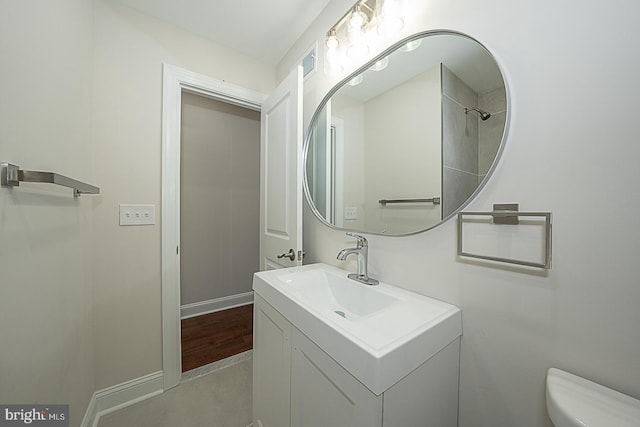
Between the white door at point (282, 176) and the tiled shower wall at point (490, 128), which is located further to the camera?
the white door at point (282, 176)

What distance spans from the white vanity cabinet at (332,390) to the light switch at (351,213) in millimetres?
598

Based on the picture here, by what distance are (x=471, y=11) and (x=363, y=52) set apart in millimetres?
474

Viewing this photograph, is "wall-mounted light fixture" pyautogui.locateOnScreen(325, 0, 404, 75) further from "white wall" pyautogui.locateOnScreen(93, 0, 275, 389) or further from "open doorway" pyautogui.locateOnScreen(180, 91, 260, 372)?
"open doorway" pyautogui.locateOnScreen(180, 91, 260, 372)

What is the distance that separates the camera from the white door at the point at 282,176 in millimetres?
1287

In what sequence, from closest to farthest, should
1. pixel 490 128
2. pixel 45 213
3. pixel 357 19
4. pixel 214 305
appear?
pixel 490 128
pixel 45 213
pixel 357 19
pixel 214 305

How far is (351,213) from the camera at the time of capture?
1.18 m

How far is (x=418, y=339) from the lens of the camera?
1.84ft

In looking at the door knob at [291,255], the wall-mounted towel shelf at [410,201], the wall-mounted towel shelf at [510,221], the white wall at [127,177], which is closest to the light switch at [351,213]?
the wall-mounted towel shelf at [410,201]

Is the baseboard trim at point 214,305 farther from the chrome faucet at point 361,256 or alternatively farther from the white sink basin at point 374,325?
the chrome faucet at point 361,256

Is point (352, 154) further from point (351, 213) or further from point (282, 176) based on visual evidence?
point (282, 176)

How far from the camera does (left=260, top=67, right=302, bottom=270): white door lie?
1287mm

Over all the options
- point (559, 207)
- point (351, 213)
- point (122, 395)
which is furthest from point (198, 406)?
point (559, 207)

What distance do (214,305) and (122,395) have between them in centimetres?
118

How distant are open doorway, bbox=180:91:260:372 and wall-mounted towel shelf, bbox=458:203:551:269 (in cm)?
202
